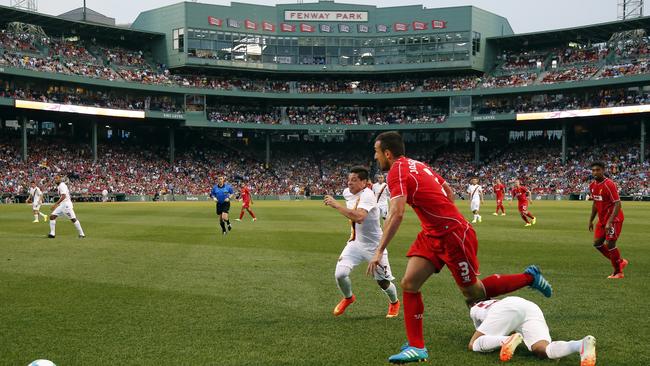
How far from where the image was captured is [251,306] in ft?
29.8

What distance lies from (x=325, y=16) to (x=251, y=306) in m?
76.0

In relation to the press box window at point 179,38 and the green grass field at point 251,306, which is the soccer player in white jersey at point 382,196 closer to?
the green grass field at point 251,306

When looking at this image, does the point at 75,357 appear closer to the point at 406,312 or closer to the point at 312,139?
the point at 406,312

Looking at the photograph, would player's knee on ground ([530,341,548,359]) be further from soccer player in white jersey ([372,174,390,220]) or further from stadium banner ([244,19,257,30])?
stadium banner ([244,19,257,30])

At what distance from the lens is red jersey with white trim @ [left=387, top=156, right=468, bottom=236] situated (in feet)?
20.4

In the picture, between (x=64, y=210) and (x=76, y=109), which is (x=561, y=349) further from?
(x=76, y=109)

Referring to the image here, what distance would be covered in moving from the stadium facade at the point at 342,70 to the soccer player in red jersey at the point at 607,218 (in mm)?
56048

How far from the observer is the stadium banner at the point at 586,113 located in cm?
5970

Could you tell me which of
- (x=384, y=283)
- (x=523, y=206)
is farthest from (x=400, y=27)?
(x=384, y=283)

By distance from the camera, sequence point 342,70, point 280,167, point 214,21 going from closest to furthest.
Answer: point 280,167
point 214,21
point 342,70

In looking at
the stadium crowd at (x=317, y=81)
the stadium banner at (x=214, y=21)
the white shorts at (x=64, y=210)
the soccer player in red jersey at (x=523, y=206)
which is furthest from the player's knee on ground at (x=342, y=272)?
the stadium banner at (x=214, y=21)

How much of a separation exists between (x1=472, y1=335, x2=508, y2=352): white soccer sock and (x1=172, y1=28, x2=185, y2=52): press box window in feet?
242

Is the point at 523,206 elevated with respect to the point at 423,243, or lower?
lower

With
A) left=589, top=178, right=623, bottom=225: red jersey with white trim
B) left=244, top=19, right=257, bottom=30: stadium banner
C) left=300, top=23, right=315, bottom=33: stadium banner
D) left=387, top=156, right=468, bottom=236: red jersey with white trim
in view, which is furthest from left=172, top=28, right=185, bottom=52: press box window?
left=387, top=156, right=468, bottom=236: red jersey with white trim
